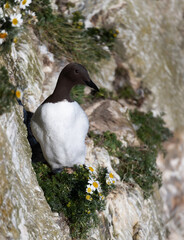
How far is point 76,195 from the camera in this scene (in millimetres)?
4422

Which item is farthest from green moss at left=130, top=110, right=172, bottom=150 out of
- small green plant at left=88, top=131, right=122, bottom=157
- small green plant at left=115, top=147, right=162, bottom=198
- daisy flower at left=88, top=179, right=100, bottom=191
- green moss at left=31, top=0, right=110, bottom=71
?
daisy flower at left=88, top=179, right=100, bottom=191

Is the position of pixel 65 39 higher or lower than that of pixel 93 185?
higher

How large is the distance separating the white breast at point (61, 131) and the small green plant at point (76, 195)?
0.19m

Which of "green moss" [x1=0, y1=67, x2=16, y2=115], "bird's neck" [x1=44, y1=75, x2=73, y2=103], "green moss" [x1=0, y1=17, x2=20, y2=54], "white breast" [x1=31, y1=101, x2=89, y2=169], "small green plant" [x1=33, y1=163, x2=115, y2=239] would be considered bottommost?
"small green plant" [x1=33, y1=163, x2=115, y2=239]

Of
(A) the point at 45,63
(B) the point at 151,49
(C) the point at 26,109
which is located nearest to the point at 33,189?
(C) the point at 26,109

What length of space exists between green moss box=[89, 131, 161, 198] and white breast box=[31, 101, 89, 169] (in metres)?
1.20

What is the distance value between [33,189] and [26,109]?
1790 millimetres

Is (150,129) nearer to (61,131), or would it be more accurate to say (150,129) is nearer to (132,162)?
(132,162)

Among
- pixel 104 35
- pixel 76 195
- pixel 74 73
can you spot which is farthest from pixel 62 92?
pixel 104 35

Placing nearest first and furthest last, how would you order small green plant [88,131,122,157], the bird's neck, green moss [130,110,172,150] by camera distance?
the bird's neck, small green plant [88,131,122,157], green moss [130,110,172,150]

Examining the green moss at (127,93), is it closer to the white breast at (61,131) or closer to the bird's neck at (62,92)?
the white breast at (61,131)

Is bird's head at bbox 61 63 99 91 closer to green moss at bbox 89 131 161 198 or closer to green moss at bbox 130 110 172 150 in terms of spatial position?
green moss at bbox 89 131 161 198

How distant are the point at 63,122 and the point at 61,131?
11 cm

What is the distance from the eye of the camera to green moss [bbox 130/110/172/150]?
7.23 metres
